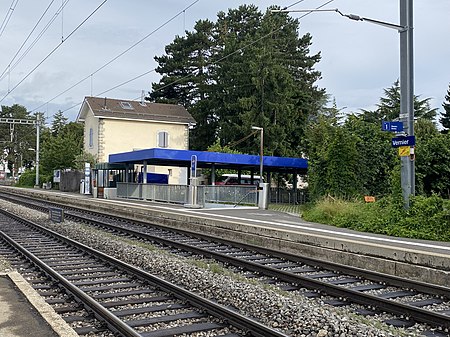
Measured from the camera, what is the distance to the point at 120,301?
7.96m

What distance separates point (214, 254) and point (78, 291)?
5029mm

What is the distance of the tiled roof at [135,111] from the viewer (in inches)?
2113

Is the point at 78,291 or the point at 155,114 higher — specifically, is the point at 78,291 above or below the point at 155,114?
below

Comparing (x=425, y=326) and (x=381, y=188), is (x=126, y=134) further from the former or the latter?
(x=425, y=326)

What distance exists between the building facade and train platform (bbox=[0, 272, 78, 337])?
43396mm

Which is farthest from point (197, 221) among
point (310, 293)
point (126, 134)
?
point (126, 134)

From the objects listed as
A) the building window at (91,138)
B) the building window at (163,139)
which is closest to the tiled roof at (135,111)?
the building window at (163,139)

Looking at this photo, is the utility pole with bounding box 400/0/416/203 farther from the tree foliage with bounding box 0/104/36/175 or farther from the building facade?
the tree foliage with bounding box 0/104/36/175

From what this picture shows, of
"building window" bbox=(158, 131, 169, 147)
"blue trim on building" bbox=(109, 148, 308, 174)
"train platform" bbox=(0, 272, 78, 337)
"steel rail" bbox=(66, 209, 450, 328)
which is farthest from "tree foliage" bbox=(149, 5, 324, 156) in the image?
"train platform" bbox=(0, 272, 78, 337)

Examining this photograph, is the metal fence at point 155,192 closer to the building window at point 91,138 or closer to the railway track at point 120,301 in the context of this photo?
the building window at point 91,138

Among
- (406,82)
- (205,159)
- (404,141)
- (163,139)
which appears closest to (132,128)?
(163,139)

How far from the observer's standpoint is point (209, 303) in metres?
7.38

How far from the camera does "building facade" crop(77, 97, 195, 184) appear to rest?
2085 inches

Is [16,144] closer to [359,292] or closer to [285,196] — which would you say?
[285,196]
